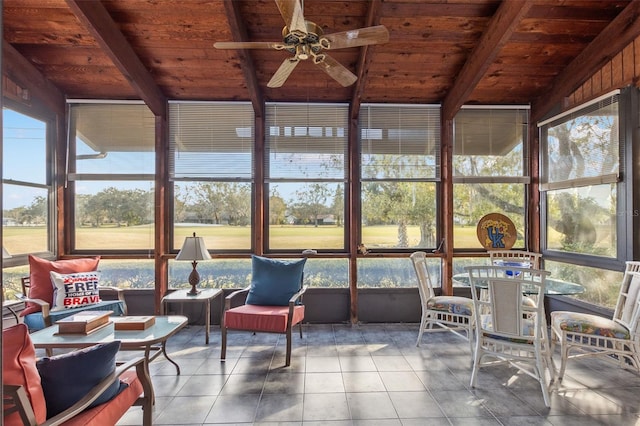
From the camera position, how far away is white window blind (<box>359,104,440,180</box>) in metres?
4.74

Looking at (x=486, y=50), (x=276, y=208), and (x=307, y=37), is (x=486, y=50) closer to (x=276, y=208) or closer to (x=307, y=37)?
(x=307, y=37)

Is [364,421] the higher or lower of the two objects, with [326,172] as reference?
lower

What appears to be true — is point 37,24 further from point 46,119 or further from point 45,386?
point 45,386

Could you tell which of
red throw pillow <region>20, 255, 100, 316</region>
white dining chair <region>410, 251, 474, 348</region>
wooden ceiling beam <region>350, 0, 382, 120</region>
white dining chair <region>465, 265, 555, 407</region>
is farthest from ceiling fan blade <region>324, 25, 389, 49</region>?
red throw pillow <region>20, 255, 100, 316</region>

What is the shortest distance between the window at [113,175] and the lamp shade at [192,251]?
1.06m

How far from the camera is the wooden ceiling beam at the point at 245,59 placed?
10.8 ft

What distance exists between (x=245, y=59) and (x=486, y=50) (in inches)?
101

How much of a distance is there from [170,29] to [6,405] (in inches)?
139

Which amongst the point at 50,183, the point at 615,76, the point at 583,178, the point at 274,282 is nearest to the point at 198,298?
the point at 274,282

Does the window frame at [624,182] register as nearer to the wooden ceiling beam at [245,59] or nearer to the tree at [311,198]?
the tree at [311,198]

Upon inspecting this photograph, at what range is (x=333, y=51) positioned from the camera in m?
3.91

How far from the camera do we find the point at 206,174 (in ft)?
15.3

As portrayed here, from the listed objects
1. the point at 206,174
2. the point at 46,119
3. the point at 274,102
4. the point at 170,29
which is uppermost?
the point at 170,29

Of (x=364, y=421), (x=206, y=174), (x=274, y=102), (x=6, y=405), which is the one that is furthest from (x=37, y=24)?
(x=364, y=421)
